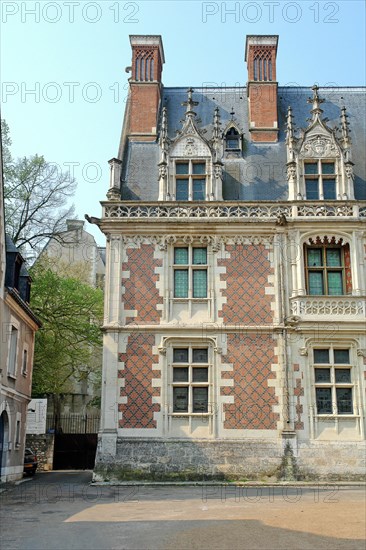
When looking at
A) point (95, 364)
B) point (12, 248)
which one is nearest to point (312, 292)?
point (12, 248)

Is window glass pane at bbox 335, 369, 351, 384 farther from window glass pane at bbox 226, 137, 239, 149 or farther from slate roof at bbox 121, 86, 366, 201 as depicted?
window glass pane at bbox 226, 137, 239, 149

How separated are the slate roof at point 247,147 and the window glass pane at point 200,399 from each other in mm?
6953

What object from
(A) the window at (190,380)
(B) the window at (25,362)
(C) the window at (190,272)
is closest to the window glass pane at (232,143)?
(C) the window at (190,272)

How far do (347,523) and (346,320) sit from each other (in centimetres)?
1013

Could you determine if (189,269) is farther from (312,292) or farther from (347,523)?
(347,523)

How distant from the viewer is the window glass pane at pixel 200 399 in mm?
20141

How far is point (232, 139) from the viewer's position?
24297 mm

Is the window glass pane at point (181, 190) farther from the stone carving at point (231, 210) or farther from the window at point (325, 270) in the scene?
the window at point (325, 270)

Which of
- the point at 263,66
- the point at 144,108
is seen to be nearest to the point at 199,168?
the point at 144,108

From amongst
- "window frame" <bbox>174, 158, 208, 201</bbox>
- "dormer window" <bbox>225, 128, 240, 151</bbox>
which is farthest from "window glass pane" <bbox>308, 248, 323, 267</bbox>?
"dormer window" <bbox>225, 128, 240, 151</bbox>

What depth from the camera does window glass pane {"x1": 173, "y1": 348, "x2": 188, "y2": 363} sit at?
20609 millimetres

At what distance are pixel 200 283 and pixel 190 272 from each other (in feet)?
1.66

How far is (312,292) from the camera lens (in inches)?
836

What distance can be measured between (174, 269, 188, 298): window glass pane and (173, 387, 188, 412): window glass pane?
3143 mm
